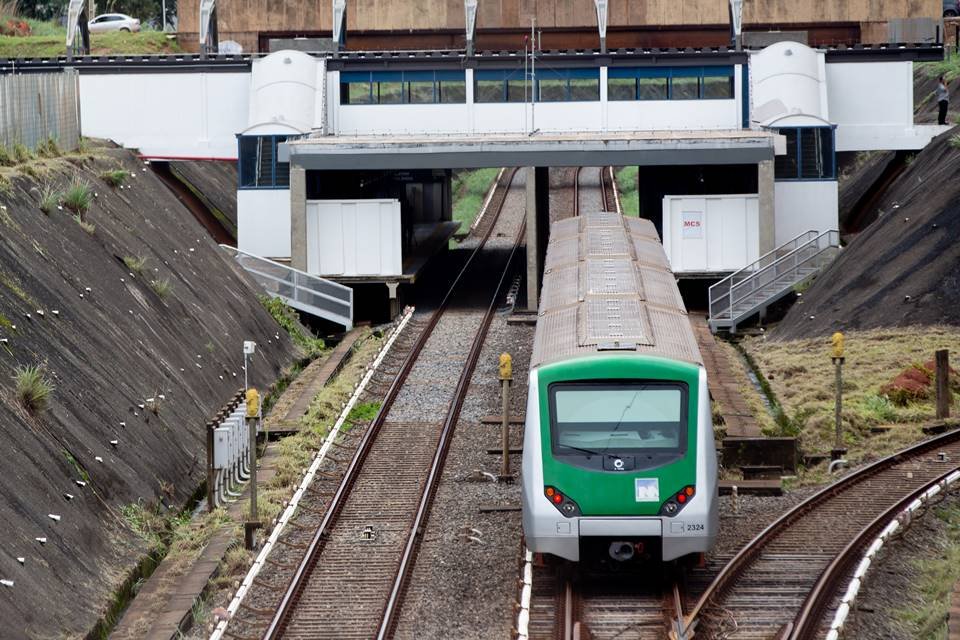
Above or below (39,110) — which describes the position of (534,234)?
below

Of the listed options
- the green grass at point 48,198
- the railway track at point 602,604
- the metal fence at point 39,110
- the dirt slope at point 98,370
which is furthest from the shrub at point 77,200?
the railway track at point 602,604

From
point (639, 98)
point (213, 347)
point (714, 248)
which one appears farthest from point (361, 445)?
point (639, 98)

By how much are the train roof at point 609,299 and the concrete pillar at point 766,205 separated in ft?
49.0

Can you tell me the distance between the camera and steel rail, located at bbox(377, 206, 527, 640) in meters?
16.3

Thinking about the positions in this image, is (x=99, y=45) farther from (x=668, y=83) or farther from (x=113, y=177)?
(x=113, y=177)

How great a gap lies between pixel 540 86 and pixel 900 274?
48.3 ft

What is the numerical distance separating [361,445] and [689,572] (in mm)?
7858

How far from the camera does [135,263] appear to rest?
28188 mm

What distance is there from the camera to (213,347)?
28.5m

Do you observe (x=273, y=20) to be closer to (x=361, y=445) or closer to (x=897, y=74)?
(x=897, y=74)

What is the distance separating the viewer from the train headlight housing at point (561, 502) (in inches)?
634

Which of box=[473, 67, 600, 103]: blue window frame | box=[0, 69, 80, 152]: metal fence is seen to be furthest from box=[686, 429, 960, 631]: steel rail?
box=[473, 67, 600, 103]: blue window frame

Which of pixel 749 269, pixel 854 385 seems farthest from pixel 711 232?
pixel 854 385

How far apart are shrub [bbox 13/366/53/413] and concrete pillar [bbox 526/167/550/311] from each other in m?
19.8
